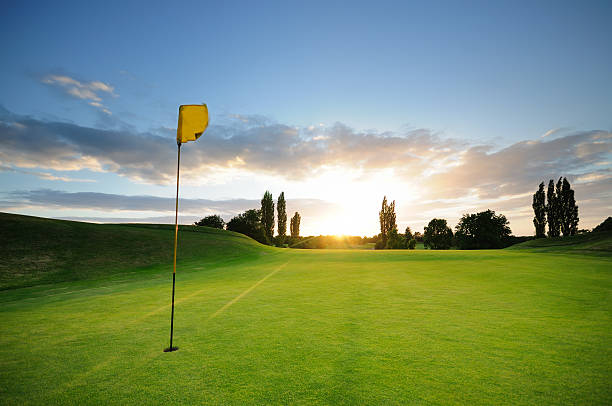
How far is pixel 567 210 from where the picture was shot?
2243 inches

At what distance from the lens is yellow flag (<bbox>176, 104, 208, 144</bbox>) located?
5.95 metres

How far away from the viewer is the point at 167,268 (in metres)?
20.4

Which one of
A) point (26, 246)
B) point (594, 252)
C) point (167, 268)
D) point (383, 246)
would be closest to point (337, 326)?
point (167, 268)

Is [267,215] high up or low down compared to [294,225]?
up

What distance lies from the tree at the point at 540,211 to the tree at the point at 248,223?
2584 inches

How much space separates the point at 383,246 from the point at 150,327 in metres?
70.6

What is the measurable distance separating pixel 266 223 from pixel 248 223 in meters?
8.83

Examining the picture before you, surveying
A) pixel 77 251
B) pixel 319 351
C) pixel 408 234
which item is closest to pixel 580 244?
pixel 319 351

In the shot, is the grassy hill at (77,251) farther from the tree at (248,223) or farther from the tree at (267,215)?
the tree at (248,223)

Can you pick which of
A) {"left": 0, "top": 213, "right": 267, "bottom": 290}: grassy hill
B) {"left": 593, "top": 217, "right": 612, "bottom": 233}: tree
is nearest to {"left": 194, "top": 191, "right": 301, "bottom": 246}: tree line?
{"left": 0, "top": 213, "right": 267, "bottom": 290}: grassy hill

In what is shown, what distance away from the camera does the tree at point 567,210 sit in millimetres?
56062

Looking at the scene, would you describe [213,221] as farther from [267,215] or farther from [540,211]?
[540,211]

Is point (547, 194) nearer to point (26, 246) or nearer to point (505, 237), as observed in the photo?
point (505, 237)

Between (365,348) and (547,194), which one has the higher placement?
(547,194)
